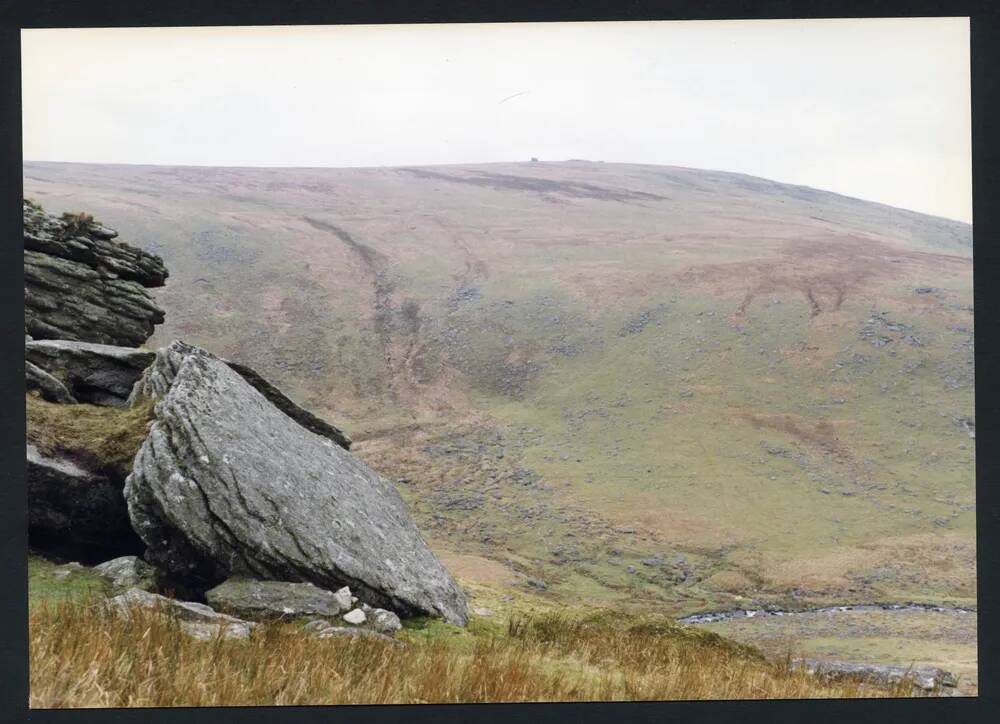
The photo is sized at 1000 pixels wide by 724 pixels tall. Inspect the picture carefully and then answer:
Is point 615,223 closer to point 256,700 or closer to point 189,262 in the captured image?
point 189,262

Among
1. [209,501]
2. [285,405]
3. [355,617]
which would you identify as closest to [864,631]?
[285,405]

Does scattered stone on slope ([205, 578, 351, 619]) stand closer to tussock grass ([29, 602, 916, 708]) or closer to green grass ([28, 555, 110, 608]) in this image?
tussock grass ([29, 602, 916, 708])

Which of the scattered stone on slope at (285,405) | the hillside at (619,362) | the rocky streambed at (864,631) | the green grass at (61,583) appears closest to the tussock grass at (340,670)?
the green grass at (61,583)

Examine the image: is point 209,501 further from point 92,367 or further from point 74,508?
point 92,367

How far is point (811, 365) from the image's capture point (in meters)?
57.1

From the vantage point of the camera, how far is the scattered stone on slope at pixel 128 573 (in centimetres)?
958

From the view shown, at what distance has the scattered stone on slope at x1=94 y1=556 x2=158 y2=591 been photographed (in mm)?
9578

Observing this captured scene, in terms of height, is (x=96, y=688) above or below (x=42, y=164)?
below

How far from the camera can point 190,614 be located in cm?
865

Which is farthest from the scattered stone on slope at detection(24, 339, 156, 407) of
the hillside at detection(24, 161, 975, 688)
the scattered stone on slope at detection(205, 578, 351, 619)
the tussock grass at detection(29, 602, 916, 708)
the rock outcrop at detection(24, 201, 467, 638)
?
the hillside at detection(24, 161, 975, 688)

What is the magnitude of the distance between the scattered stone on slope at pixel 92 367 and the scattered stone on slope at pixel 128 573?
10.6 ft

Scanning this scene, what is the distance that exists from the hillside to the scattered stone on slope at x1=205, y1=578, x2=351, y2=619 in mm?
6300

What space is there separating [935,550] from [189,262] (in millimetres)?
64496

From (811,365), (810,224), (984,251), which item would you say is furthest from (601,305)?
(984,251)
